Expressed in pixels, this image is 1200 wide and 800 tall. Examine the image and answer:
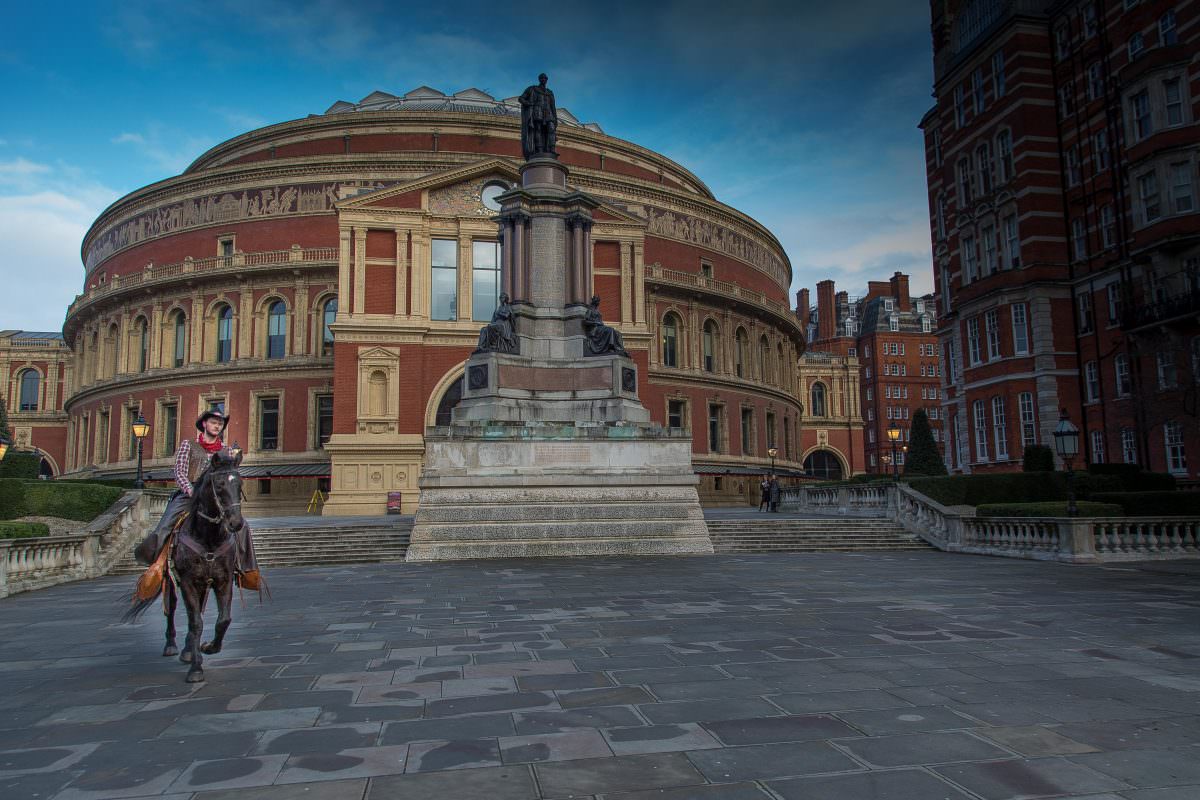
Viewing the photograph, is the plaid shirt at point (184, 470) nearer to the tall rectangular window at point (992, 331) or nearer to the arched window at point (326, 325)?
the tall rectangular window at point (992, 331)

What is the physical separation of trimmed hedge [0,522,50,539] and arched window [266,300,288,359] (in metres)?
33.5

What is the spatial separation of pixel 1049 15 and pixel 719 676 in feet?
140

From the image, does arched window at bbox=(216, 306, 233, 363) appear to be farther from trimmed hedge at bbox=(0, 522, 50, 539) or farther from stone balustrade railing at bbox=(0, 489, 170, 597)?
trimmed hedge at bbox=(0, 522, 50, 539)

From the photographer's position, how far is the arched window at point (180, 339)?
50.3 metres

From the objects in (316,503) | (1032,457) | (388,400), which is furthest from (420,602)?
(316,503)

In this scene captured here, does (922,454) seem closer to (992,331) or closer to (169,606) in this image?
(992,331)

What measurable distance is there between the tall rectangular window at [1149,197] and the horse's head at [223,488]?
36218 mm

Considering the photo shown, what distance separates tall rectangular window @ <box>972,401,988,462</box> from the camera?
38.8 m

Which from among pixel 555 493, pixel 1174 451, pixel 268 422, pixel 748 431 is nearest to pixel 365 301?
pixel 268 422

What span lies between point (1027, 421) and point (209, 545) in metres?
36.9

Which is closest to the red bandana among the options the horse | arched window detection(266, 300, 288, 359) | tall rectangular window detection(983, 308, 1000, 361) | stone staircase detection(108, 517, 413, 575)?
the horse

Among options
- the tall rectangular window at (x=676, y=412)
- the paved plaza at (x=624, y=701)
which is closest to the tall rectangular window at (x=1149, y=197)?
the tall rectangular window at (x=676, y=412)

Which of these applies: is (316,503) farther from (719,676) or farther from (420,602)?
(719,676)

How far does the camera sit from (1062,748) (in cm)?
504
